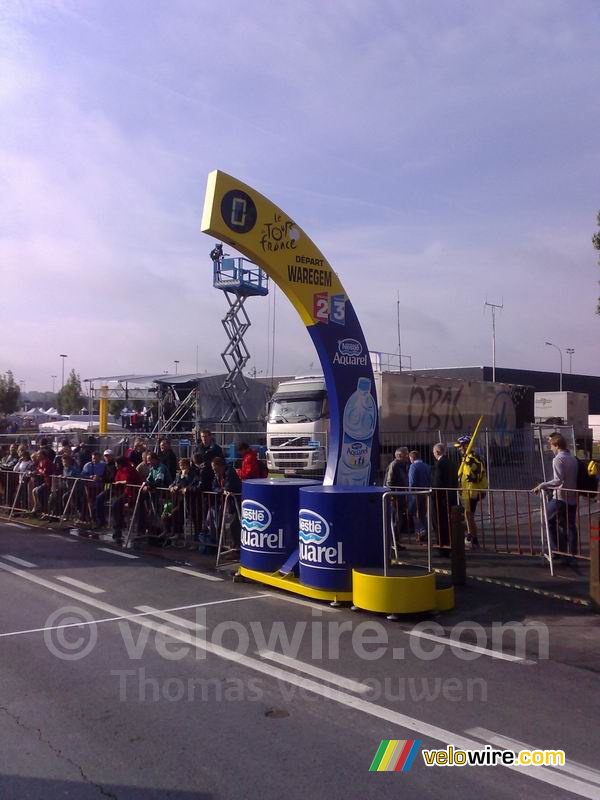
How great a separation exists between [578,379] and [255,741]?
71.7 meters

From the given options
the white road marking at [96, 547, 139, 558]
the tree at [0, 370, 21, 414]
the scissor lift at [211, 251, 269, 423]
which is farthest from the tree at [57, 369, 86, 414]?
the white road marking at [96, 547, 139, 558]

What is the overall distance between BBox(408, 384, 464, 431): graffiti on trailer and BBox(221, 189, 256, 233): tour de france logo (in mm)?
14849

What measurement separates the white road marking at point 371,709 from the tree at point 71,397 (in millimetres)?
88265

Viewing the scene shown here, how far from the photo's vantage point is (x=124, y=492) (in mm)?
13938

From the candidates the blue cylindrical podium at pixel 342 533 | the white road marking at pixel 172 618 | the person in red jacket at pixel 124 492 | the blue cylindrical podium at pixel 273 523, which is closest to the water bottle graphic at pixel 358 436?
the blue cylindrical podium at pixel 273 523

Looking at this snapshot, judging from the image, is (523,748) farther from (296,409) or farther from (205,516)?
(296,409)

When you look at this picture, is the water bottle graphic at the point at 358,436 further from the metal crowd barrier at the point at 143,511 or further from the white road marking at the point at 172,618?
the white road marking at the point at 172,618

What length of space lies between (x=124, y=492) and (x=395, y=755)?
33.1 feet

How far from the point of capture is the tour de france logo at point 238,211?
9867 millimetres

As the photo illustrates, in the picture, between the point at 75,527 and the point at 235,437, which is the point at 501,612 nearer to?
the point at 75,527

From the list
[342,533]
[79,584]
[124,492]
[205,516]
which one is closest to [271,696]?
[342,533]

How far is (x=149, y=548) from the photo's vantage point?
12.9 metres

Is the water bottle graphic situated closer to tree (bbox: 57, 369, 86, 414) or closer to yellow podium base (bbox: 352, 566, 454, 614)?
yellow podium base (bbox: 352, 566, 454, 614)

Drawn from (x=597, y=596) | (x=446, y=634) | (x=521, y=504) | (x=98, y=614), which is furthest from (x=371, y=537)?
(x=521, y=504)
